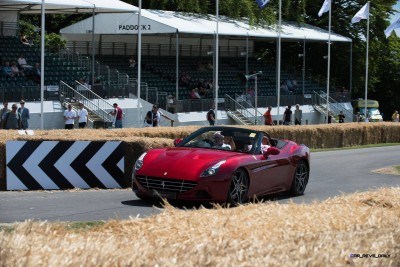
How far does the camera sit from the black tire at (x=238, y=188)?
48.4 ft

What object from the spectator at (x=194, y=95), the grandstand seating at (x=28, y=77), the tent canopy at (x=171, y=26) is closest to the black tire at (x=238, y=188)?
the grandstand seating at (x=28, y=77)

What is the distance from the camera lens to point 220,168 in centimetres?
1454

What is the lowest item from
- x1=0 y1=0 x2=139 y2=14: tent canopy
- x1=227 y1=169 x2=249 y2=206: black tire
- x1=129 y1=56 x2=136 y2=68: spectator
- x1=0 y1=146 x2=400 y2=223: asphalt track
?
x1=0 y1=146 x2=400 y2=223: asphalt track

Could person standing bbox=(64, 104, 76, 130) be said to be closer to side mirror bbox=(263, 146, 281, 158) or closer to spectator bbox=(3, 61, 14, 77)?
spectator bbox=(3, 61, 14, 77)

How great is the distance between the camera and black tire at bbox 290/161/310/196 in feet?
55.9

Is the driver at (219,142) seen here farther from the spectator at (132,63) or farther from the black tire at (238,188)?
the spectator at (132,63)

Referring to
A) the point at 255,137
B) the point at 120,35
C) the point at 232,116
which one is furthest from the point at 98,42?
the point at 255,137

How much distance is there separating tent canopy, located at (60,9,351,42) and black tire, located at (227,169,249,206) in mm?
27906

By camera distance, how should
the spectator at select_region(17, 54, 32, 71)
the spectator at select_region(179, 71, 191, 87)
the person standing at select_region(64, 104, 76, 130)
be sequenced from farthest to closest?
the spectator at select_region(179, 71, 191, 87) → the spectator at select_region(17, 54, 32, 71) → the person standing at select_region(64, 104, 76, 130)

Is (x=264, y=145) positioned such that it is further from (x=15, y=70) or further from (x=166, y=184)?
(x=15, y=70)

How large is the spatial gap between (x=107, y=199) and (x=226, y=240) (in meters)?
9.53

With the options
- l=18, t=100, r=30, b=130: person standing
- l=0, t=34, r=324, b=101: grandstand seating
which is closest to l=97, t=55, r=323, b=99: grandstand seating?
l=0, t=34, r=324, b=101: grandstand seating

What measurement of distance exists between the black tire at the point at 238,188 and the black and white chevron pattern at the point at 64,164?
3.42 metres

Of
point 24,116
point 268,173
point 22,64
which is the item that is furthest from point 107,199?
point 22,64
